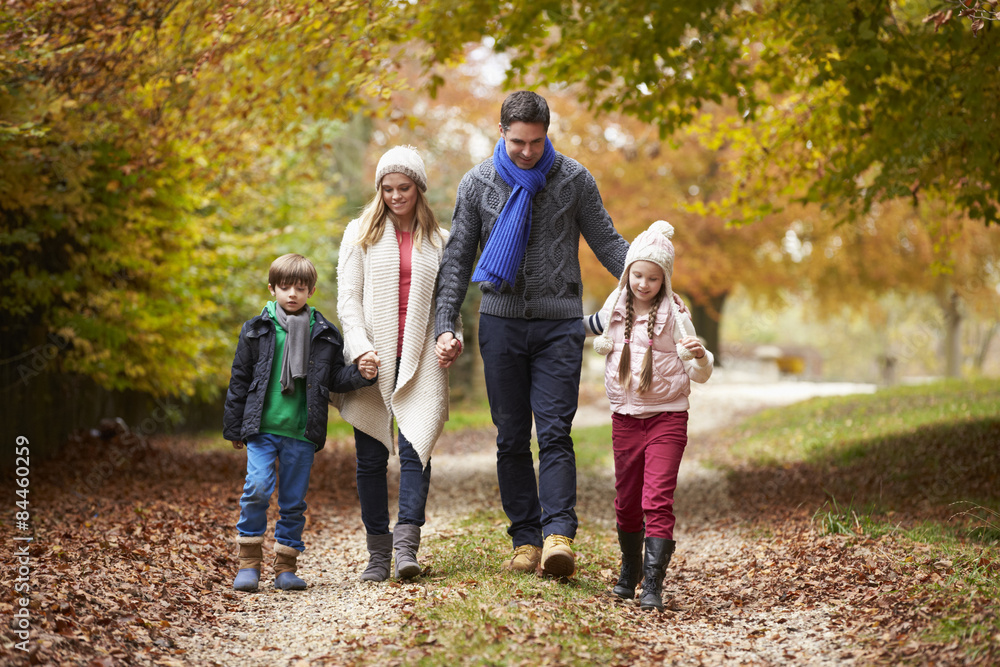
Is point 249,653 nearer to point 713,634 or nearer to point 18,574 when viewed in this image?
point 18,574

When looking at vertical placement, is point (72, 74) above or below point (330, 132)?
below

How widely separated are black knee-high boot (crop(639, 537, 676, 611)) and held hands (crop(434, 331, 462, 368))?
1.24 m

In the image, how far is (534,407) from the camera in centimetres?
437

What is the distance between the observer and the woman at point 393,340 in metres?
4.39

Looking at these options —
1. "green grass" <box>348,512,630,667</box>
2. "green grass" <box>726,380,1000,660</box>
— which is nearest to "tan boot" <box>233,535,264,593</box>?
"green grass" <box>348,512,630,667</box>

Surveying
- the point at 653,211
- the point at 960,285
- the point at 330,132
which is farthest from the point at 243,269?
the point at 960,285

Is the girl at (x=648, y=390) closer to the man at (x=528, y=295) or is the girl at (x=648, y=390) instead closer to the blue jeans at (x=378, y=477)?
the man at (x=528, y=295)

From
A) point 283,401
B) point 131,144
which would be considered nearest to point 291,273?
point 283,401

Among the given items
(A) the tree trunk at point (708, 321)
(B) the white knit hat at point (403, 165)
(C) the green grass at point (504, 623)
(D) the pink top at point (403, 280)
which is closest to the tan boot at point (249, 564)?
(C) the green grass at point (504, 623)

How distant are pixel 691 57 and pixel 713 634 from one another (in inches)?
216

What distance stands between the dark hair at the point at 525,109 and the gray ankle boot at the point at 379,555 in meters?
2.16

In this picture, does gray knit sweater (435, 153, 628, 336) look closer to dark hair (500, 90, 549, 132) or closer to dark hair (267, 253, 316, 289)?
dark hair (500, 90, 549, 132)

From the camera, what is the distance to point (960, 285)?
20438 mm

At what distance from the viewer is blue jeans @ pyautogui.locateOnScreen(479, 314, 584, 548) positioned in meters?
4.23
